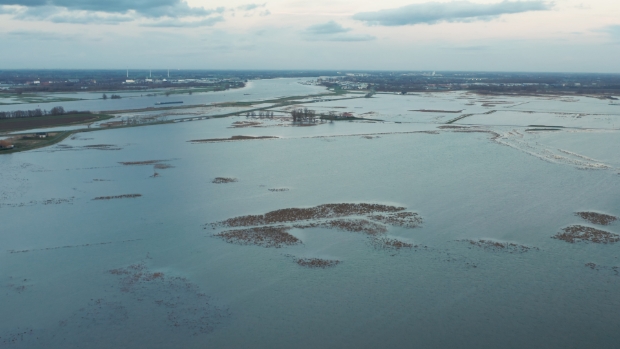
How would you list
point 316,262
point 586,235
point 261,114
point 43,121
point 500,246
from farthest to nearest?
point 261,114 < point 43,121 < point 586,235 < point 500,246 < point 316,262

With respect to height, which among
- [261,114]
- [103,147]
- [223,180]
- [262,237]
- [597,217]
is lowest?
[262,237]

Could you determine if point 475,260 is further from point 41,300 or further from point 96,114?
point 96,114

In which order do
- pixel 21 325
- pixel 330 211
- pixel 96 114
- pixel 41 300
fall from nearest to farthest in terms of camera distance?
pixel 21 325
pixel 41 300
pixel 330 211
pixel 96 114

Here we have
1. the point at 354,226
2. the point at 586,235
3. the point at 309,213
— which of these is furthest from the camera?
the point at 309,213

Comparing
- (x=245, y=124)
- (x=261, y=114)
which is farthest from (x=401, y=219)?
(x=261, y=114)

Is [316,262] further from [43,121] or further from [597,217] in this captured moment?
[43,121]

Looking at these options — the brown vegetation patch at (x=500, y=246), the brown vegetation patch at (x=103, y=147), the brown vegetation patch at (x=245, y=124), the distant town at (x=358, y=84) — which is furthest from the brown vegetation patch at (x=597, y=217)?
the distant town at (x=358, y=84)

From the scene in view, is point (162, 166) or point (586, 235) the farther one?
point (162, 166)

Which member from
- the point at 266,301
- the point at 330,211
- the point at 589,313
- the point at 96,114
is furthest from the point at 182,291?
the point at 96,114
